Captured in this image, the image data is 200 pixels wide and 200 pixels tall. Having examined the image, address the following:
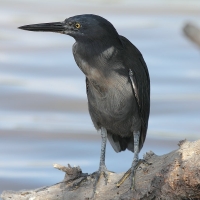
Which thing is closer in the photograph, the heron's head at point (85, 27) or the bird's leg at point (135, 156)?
the bird's leg at point (135, 156)

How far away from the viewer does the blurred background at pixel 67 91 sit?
929 cm

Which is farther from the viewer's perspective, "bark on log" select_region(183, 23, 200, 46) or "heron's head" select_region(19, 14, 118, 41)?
"heron's head" select_region(19, 14, 118, 41)

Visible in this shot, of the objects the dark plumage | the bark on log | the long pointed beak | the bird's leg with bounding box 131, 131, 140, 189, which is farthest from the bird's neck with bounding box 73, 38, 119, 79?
the bark on log

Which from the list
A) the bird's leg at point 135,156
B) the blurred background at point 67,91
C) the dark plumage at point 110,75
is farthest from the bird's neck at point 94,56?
the blurred background at point 67,91

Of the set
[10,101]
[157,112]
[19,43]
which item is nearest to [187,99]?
[157,112]

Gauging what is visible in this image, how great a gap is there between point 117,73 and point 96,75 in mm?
164

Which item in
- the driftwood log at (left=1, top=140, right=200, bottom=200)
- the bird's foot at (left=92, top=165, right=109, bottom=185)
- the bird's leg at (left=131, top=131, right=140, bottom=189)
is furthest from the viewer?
the bird's foot at (left=92, top=165, right=109, bottom=185)

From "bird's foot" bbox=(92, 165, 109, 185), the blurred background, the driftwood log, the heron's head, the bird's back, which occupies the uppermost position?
the blurred background

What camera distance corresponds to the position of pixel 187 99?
443 inches

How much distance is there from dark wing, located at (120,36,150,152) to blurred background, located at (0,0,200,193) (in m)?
2.25

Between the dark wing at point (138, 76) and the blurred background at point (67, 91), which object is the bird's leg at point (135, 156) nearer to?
the dark wing at point (138, 76)

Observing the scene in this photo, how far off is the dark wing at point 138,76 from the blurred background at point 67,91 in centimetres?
225

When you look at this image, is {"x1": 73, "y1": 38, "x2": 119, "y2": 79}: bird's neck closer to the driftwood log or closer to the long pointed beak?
the long pointed beak

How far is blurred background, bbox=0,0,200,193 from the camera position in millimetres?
9289
